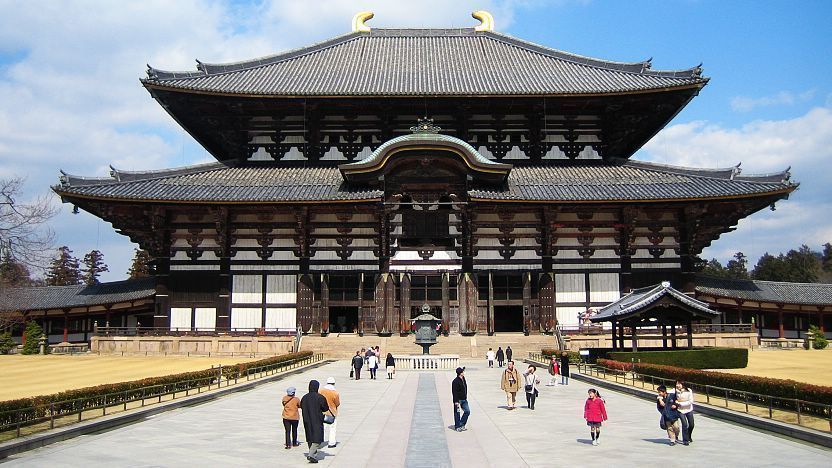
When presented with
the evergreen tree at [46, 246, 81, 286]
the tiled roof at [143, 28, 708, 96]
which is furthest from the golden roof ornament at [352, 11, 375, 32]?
the evergreen tree at [46, 246, 81, 286]

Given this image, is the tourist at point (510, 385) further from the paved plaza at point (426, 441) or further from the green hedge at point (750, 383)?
the green hedge at point (750, 383)

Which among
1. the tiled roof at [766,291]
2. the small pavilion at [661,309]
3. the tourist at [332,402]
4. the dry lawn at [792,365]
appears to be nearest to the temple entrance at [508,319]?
the tiled roof at [766,291]

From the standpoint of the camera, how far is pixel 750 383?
68.6 ft

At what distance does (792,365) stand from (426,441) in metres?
25.0

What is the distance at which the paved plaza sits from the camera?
45.0 feet

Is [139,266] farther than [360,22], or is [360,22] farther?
[139,266]

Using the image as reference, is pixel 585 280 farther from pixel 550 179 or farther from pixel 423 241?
pixel 423 241

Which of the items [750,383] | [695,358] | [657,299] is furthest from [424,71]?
[750,383]

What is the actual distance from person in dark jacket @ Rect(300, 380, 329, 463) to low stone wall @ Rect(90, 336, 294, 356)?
96.0ft

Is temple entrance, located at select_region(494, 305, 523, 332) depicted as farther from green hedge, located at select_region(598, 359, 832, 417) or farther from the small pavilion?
green hedge, located at select_region(598, 359, 832, 417)

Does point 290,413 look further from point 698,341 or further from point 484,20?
point 484,20

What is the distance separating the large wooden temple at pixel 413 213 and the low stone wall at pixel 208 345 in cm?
278

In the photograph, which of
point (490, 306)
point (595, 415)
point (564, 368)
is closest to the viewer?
point (595, 415)

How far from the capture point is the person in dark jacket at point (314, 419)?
13.6 metres
